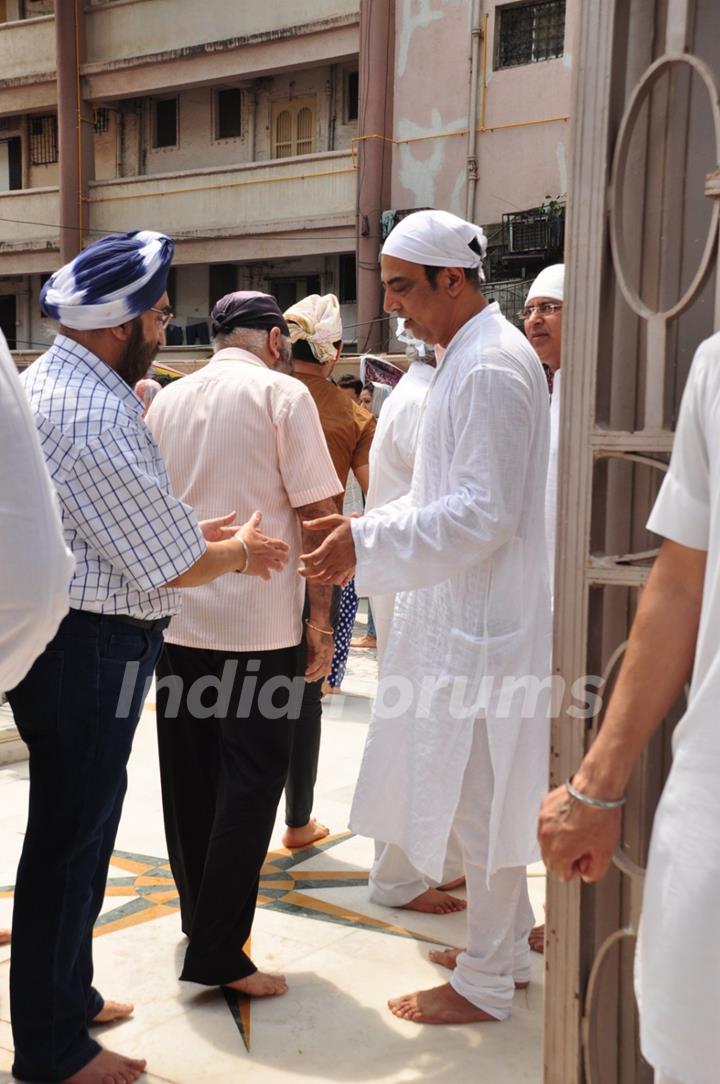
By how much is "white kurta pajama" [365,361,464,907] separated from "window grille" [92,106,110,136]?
854 inches

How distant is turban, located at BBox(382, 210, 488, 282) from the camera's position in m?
3.14

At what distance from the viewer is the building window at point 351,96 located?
21.3 metres

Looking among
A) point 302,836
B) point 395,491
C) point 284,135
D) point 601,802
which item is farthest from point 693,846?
point 284,135

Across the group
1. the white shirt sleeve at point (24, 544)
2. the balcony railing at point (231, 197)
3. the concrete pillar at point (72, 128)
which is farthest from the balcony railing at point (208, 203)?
the white shirt sleeve at point (24, 544)

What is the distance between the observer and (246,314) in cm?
348

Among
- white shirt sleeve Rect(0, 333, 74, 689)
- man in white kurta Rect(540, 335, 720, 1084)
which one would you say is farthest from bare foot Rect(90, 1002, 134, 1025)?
man in white kurta Rect(540, 335, 720, 1084)

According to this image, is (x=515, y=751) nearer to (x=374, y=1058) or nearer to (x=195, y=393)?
(x=374, y=1058)

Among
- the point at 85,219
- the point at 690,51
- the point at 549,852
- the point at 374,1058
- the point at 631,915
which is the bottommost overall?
the point at 374,1058

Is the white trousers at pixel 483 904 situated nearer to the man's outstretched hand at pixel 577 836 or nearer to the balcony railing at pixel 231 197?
the man's outstretched hand at pixel 577 836

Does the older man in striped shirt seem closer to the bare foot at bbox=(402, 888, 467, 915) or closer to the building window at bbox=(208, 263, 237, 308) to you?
the bare foot at bbox=(402, 888, 467, 915)

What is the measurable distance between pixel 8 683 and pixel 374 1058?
1600 mm

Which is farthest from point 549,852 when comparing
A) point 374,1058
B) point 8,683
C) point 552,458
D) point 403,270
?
point 552,458

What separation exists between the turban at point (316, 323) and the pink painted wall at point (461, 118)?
1415 cm

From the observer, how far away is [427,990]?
3188mm
